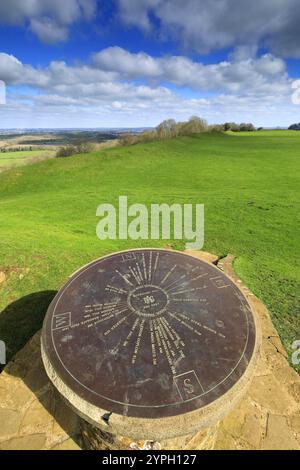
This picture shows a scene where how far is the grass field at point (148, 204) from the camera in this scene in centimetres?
626

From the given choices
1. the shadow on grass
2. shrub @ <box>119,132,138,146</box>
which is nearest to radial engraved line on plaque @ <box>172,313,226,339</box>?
the shadow on grass

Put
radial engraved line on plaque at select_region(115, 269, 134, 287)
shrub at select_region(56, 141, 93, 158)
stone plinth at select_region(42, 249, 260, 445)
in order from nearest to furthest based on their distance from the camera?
stone plinth at select_region(42, 249, 260, 445) → radial engraved line on plaque at select_region(115, 269, 134, 287) → shrub at select_region(56, 141, 93, 158)

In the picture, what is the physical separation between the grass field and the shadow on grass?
0.02 meters

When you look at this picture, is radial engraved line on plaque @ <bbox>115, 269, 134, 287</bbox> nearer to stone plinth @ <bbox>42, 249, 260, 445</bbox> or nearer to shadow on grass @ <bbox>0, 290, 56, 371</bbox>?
stone plinth @ <bbox>42, 249, 260, 445</bbox>

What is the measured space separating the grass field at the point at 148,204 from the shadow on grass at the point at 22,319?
0.02 meters

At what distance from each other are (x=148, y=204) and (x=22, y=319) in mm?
8176

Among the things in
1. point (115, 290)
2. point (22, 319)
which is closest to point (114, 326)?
point (115, 290)

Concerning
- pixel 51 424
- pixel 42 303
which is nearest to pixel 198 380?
pixel 51 424

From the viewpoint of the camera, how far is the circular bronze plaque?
9.79 feet

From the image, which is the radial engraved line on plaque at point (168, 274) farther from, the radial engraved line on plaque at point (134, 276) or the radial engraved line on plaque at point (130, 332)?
the radial engraved line on plaque at point (130, 332)

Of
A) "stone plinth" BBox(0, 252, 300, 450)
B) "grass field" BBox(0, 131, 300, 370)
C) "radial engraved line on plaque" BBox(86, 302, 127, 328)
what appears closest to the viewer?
"stone plinth" BBox(0, 252, 300, 450)

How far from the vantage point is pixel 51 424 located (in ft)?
12.5

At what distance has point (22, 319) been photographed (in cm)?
565
